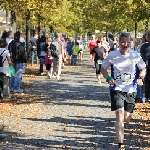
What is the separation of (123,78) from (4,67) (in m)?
6.69

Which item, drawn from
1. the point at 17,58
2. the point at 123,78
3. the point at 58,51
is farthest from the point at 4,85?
the point at 123,78

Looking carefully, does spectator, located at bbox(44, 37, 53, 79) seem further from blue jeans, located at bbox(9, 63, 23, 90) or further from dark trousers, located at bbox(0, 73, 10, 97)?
dark trousers, located at bbox(0, 73, 10, 97)

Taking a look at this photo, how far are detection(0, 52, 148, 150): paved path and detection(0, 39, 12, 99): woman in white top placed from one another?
676 millimetres

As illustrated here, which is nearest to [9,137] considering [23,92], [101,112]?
[101,112]

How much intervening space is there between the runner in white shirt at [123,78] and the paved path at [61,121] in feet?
2.32

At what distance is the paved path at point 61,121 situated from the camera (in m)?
8.52

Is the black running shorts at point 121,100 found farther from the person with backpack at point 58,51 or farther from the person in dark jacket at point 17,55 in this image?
the person with backpack at point 58,51

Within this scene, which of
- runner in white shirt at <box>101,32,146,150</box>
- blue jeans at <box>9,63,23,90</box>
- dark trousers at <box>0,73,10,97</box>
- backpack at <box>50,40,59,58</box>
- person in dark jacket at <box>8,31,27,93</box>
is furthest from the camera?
backpack at <box>50,40,59,58</box>

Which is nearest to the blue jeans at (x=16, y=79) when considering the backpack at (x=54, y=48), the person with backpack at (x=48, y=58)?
the backpack at (x=54, y=48)

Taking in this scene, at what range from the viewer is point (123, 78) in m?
7.92

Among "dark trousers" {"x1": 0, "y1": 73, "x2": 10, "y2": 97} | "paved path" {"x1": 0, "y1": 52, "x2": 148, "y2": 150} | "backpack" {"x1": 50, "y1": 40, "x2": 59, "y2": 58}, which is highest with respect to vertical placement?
"backpack" {"x1": 50, "y1": 40, "x2": 59, "y2": 58}

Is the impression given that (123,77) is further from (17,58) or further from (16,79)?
(16,79)

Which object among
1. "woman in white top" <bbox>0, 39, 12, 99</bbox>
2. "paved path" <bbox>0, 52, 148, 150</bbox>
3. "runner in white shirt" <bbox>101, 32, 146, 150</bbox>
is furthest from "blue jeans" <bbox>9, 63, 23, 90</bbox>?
"runner in white shirt" <bbox>101, 32, 146, 150</bbox>

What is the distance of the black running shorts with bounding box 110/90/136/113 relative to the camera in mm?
7852
